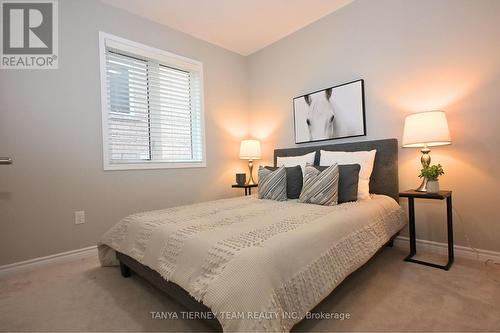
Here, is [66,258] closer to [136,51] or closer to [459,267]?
[136,51]

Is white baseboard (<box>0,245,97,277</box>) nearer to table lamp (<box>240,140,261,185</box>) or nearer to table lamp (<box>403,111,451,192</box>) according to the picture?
table lamp (<box>240,140,261,185</box>)

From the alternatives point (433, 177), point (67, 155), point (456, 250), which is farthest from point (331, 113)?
point (67, 155)

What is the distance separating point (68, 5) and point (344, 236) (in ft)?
10.5

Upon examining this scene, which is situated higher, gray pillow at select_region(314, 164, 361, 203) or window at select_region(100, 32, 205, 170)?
window at select_region(100, 32, 205, 170)

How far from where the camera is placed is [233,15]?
2893 millimetres

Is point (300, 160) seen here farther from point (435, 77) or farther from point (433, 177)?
point (435, 77)

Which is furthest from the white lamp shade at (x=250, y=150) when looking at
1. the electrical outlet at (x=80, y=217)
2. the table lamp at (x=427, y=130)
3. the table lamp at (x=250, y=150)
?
the electrical outlet at (x=80, y=217)

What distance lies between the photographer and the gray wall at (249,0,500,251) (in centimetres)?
204

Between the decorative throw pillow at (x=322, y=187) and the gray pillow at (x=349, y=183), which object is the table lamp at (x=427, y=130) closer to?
the gray pillow at (x=349, y=183)

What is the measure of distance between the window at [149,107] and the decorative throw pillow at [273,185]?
117 cm

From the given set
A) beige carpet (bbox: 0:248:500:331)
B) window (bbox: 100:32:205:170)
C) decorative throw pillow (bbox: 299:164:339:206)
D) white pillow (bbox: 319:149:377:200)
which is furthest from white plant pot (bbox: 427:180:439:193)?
window (bbox: 100:32:205:170)

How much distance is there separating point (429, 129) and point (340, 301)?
1.52 m

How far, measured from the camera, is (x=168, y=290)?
4.61ft

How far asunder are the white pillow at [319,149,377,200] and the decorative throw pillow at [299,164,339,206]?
33cm
